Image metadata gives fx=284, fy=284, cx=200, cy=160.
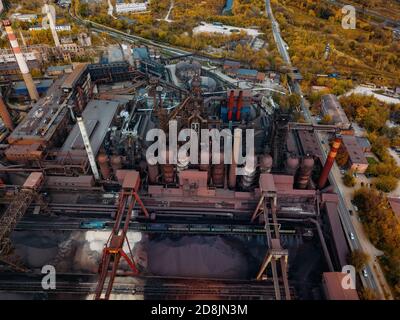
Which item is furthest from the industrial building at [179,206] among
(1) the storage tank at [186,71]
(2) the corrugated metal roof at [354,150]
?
(1) the storage tank at [186,71]

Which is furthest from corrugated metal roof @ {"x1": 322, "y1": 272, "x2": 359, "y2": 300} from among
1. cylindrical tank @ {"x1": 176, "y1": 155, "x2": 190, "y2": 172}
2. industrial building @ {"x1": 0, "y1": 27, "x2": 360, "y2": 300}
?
cylindrical tank @ {"x1": 176, "y1": 155, "x2": 190, "y2": 172}

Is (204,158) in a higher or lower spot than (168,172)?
higher

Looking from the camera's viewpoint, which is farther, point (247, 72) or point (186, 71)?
point (247, 72)

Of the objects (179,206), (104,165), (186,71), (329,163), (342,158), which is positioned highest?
(186,71)

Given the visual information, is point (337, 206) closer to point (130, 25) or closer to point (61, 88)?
point (61, 88)

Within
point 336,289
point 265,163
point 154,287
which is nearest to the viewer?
point 336,289

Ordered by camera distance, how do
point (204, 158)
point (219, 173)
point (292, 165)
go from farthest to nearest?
1. point (219, 173)
2. point (292, 165)
3. point (204, 158)

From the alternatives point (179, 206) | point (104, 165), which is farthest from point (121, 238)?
point (104, 165)

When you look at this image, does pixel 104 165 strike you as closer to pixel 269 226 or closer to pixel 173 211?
pixel 173 211
